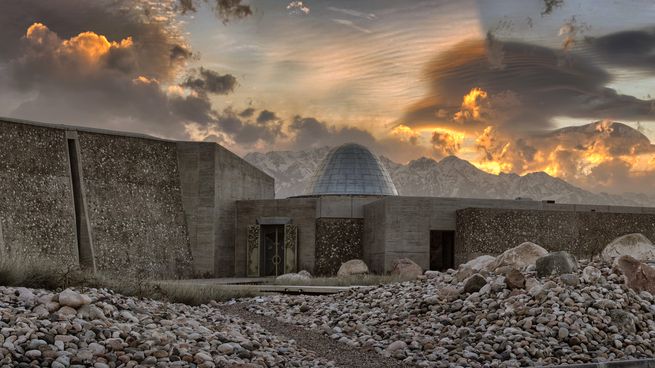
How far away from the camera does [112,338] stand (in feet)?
29.8

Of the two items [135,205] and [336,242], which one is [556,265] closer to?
[336,242]

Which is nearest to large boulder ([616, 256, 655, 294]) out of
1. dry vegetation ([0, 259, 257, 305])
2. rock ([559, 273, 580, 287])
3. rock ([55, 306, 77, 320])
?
rock ([559, 273, 580, 287])

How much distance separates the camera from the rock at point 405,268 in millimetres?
27578

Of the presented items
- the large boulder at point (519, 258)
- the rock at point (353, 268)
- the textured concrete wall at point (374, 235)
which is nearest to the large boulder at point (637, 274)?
the large boulder at point (519, 258)

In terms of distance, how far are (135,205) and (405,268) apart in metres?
12.0

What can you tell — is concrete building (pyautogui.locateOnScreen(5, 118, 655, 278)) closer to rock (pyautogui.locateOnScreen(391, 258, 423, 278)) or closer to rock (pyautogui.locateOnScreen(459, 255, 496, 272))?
rock (pyautogui.locateOnScreen(391, 258, 423, 278))

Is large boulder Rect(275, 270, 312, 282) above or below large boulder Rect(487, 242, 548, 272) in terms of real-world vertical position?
below

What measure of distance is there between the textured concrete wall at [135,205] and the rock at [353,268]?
23.9ft

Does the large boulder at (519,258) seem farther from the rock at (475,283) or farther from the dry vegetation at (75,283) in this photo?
the dry vegetation at (75,283)

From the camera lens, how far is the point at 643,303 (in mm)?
12828

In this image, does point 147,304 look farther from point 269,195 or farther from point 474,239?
point 269,195

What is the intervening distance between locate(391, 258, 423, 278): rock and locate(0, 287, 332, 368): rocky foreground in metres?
16.4

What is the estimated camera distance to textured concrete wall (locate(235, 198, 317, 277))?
32.7 metres

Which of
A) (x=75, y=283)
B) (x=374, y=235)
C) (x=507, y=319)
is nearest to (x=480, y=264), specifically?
(x=507, y=319)
